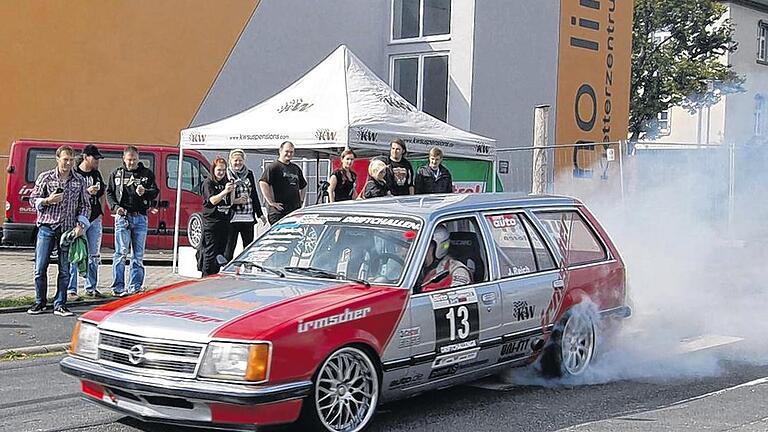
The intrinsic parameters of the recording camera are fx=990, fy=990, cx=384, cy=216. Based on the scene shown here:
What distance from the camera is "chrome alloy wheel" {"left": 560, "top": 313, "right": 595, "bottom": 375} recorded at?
7.56 meters

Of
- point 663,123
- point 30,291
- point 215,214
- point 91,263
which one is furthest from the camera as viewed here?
point 663,123

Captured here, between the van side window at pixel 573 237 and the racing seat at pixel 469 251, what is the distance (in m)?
0.89

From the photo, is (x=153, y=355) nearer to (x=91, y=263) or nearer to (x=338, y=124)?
(x=91, y=263)

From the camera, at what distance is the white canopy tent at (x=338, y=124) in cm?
1305

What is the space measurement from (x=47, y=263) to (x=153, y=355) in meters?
5.47

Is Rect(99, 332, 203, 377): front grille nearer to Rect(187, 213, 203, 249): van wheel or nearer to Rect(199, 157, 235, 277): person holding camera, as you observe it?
Rect(199, 157, 235, 277): person holding camera

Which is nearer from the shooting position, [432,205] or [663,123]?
[432,205]

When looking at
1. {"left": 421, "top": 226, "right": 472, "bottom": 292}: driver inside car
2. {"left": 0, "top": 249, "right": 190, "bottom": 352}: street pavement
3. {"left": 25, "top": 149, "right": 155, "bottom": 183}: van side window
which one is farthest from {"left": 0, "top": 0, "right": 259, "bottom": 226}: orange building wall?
{"left": 421, "top": 226, "right": 472, "bottom": 292}: driver inside car

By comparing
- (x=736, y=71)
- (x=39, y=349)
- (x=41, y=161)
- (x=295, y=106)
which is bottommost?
(x=39, y=349)

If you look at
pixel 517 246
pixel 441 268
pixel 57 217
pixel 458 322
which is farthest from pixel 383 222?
pixel 57 217

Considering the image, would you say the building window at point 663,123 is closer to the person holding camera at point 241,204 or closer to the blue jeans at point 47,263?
the person holding camera at point 241,204

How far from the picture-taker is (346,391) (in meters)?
5.77

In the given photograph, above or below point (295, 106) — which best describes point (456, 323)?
below

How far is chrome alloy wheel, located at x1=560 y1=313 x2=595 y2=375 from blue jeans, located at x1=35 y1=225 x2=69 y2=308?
5.54 meters
